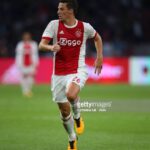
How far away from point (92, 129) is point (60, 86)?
3.48 m

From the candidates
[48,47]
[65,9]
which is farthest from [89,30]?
[48,47]

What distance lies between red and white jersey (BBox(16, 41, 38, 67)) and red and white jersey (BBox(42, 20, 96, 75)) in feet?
46.9

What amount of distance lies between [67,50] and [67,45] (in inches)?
3.4

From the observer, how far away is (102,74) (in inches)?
1220

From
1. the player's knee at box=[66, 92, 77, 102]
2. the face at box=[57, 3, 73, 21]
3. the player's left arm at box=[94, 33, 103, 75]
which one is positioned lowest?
the player's knee at box=[66, 92, 77, 102]

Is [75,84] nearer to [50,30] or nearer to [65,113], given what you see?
[65,113]

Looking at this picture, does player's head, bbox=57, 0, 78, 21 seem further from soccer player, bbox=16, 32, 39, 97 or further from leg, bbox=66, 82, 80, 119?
soccer player, bbox=16, 32, 39, 97

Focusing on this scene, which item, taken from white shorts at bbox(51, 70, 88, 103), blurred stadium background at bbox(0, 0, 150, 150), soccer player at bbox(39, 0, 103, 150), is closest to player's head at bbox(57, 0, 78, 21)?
soccer player at bbox(39, 0, 103, 150)

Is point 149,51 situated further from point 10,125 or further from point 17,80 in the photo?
point 10,125

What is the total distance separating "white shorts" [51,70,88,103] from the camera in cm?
1125

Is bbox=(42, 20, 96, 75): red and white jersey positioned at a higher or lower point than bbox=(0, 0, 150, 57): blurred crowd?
higher

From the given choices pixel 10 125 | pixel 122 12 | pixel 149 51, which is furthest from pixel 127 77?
pixel 10 125

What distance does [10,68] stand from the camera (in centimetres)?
3088

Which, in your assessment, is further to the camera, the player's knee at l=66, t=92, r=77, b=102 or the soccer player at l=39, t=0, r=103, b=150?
the soccer player at l=39, t=0, r=103, b=150
